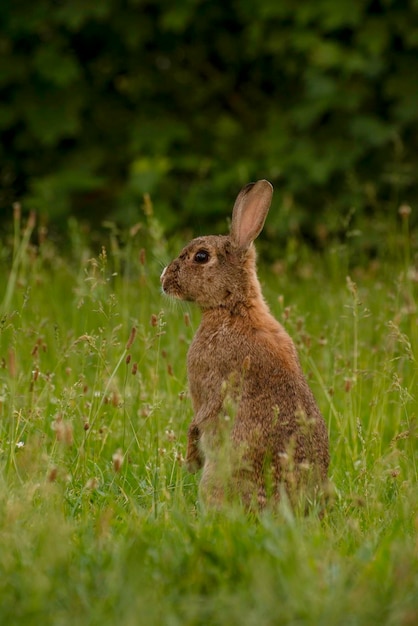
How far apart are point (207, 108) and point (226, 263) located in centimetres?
590

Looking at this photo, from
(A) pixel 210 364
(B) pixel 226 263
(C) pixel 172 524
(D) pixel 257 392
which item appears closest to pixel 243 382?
(D) pixel 257 392

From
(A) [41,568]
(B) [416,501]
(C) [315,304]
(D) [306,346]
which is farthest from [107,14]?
(A) [41,568]

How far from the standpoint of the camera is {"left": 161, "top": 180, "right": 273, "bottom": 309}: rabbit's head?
446cm

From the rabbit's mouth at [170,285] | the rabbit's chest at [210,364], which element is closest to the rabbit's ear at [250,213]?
the rabbit's mouth at [170,285]

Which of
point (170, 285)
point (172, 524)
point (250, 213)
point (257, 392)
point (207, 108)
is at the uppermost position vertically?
point (207, 108)

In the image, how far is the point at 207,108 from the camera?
33.4ft

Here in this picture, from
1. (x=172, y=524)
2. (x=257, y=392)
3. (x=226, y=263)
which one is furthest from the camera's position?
(x=226, y=263)

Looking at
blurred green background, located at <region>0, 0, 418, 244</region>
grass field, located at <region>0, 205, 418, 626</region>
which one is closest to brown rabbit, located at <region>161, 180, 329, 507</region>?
grass field, located at <region>0, 205, 418, 626</region>

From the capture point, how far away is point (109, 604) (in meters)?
2.81

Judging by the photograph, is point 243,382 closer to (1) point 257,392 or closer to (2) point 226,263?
(1) point 257,392

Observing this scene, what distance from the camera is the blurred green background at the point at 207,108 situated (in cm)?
884

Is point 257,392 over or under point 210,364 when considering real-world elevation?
under

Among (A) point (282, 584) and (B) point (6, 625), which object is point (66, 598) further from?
(A) point (282, 584)

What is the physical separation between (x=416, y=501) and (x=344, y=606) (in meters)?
1.04
